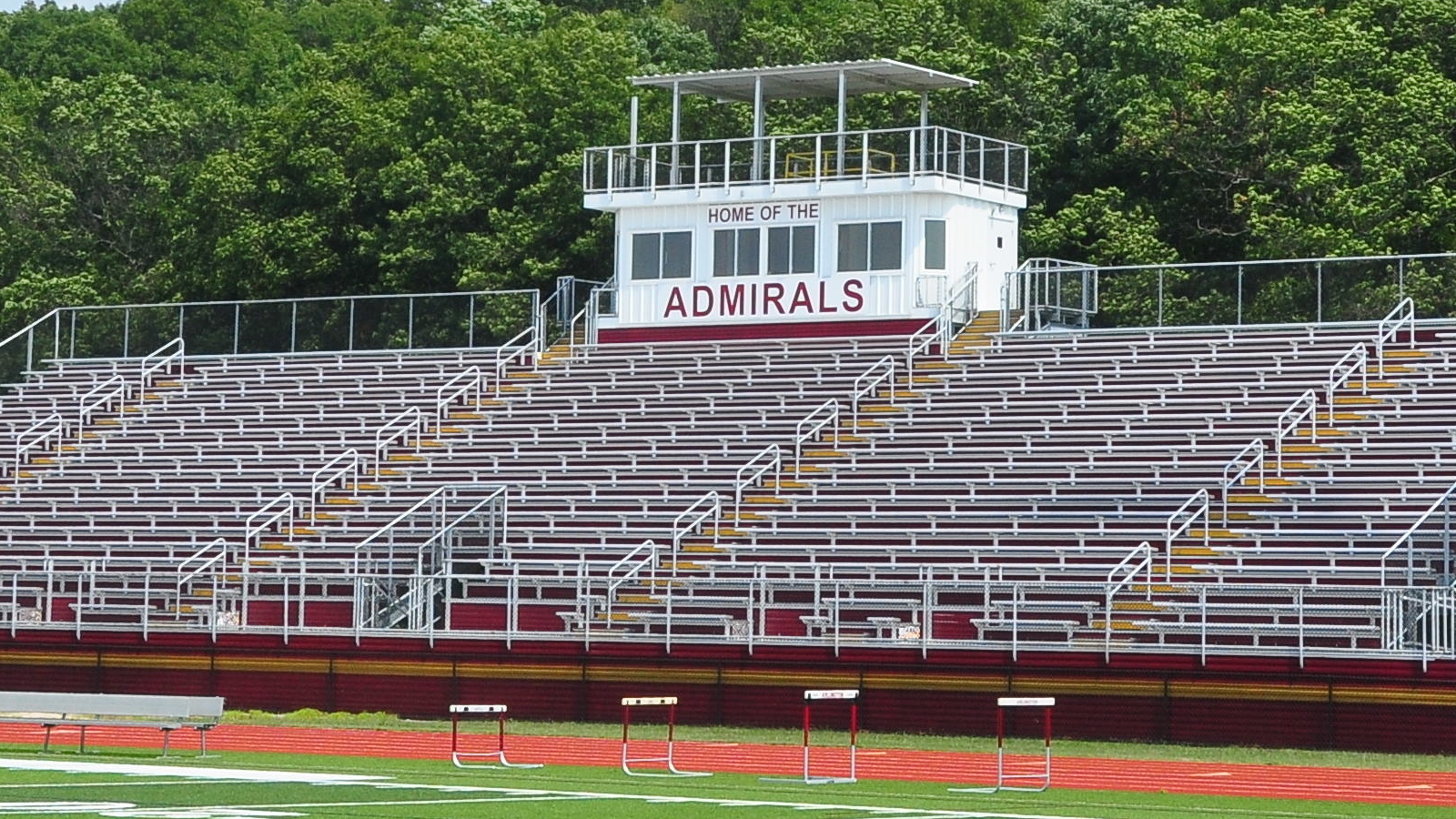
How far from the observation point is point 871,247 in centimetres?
4106

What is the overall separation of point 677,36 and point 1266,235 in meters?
27.2

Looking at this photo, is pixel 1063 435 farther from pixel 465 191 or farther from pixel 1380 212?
pixel 465 191

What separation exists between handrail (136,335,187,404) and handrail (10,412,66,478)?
67.3 inches

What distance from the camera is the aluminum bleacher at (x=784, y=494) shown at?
28.6 meters

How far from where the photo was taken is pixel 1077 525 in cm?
3130

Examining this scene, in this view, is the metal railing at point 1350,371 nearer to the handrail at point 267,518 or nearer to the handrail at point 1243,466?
the handrail at point 1243,466

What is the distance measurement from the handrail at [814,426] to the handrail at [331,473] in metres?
6.20

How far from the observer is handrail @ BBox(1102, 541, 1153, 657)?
27219mm

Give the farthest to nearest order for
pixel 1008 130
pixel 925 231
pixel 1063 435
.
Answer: pixel 1008 130, pixel 925 231, pixel 1063 435

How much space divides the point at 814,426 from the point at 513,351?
7754mm

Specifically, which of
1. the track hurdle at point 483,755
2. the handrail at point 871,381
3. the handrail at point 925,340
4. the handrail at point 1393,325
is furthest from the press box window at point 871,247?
the track hurdle at point 483,755

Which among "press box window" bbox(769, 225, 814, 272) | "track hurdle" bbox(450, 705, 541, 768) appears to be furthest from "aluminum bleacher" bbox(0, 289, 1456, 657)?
"track hurdle" bbox(450, 705, 541, 768)

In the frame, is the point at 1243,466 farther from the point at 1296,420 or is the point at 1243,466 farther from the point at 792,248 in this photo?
the point at 792,248

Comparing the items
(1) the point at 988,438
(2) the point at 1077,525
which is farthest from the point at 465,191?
(2) the point at 1077,525
